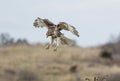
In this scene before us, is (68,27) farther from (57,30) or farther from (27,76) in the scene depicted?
(27,76)

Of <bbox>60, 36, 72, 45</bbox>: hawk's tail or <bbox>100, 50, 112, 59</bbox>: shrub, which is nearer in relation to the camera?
<bbox>60, 36, 72, 45</bbox>: hawk's tail

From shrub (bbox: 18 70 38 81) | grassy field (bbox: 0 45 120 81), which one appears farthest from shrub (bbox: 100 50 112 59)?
shrub (bbox: 18 70 38 81)

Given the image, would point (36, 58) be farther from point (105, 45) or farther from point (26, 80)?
point (105, 45)

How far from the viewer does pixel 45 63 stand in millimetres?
30547

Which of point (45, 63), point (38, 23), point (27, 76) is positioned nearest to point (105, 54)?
point (45, 63)

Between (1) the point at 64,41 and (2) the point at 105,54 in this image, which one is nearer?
(1) the point at 64,41

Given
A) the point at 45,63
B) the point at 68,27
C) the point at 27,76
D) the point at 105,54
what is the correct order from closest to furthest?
the point at 68,27
the point at 27,76
the point at 45,63
the point at 105,54

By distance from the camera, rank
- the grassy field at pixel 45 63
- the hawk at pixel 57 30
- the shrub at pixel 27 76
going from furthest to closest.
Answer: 1. the grassy field at pixel 45 63
2. the shrub at pixel 27 76
3. the hawk at pixel 57 30

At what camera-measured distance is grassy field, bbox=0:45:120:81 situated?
24.7 metres

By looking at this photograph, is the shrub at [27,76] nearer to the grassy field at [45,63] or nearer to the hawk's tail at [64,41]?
the grassy field at [45,63]

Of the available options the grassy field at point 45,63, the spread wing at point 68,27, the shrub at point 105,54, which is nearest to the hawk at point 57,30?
the spread wing at point 68,27

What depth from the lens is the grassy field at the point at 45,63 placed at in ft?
81.1

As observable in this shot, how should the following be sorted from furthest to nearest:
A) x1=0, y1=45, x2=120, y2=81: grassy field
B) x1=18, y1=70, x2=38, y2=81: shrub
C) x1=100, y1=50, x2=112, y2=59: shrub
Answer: x1=100, y1=50, x2=112, y2=59: shrub, x1=0, y1=45, x2=120, y2=81: grassy field, x1=18, y1=70, x2=38, y2=81: shrub

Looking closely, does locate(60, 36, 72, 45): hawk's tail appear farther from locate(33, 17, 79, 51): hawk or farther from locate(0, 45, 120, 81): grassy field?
locate(0, 45, 120, 81): grassy field
